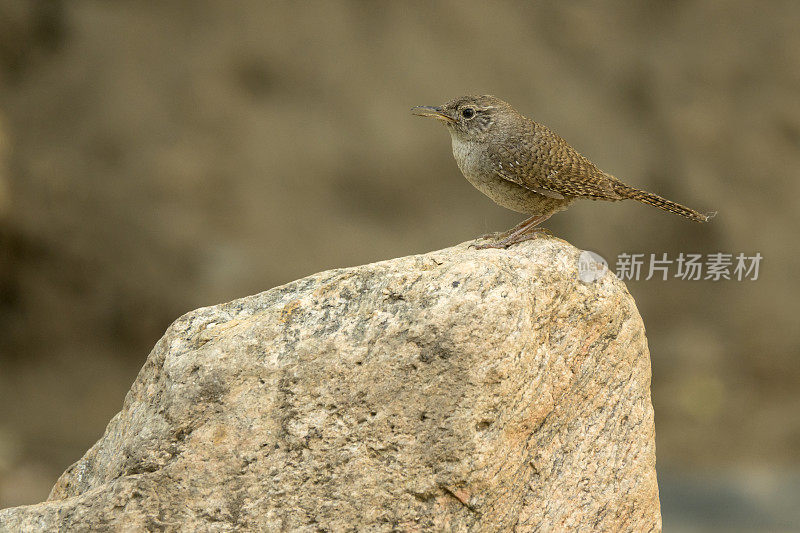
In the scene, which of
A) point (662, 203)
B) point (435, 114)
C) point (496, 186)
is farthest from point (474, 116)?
point (662, 203)

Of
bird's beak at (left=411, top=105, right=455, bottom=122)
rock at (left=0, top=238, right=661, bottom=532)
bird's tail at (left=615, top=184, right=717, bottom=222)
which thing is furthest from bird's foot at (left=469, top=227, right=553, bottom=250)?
bird's beak at (left=411, top=105, right=455, bottom=122)

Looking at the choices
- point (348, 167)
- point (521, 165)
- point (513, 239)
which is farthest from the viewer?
point (348, 167)

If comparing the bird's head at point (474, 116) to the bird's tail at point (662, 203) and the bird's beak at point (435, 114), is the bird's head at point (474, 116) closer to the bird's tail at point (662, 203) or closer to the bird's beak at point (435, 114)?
the bird's beak at point (435, 114)

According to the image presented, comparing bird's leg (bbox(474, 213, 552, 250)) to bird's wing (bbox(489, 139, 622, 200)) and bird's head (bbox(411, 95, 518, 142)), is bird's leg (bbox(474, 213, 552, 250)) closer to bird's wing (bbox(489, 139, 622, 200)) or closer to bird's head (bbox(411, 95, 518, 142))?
bird's wing (bbox(489, 139, 622, 200))

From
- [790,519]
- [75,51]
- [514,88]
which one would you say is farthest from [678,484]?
[75,51]

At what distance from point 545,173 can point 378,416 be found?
1.39m

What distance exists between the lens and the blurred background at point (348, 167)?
8.23 meters

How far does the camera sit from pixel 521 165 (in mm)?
3693

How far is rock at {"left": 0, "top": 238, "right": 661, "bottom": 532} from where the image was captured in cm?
294

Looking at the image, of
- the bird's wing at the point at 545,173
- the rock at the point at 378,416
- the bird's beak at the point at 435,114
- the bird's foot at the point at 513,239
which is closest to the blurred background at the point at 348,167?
the bird's beak at the point at 435,114

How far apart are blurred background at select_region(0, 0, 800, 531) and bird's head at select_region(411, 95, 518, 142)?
172 inches

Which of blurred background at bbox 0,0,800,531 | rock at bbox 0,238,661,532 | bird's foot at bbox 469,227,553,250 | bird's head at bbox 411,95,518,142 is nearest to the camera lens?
rock at bbox 0,238,661,532

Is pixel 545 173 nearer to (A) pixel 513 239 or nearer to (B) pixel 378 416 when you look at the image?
(A) pixel 513 239

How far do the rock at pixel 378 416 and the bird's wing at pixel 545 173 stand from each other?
0.49m
